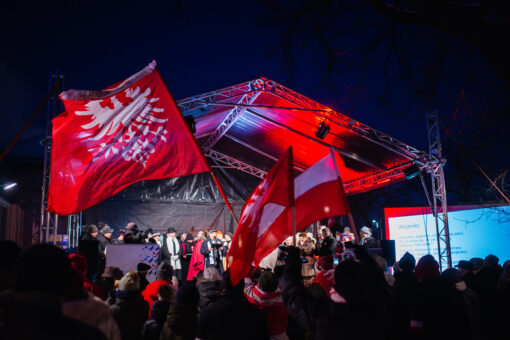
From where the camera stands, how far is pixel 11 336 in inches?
64.8

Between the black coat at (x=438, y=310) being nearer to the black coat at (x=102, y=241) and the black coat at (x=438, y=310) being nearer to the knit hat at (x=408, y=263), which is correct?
the knit hat at (x=408, y=263)

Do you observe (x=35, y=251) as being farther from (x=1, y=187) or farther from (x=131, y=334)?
(x=1, y=187)

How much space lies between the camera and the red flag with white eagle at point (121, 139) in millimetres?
5121

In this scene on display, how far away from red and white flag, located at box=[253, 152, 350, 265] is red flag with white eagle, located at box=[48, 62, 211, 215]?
115 cm

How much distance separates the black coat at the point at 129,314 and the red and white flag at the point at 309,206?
1.47m

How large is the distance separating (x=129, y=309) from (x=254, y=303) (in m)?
1.45

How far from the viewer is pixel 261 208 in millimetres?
4430

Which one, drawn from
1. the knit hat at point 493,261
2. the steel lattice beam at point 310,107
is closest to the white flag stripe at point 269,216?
the knit hat at point 493,261

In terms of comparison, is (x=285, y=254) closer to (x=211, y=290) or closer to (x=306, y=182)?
(x=211, y=290)

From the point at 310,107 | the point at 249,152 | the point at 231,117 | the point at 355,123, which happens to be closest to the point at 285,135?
the point at 231,117

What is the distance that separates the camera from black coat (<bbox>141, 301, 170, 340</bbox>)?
4.20 m

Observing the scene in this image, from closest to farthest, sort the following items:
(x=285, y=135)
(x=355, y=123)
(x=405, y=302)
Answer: (x=405, y=302) < (x=355, y=123) < (x=285, y=135)

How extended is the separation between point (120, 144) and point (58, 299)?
3.73 m

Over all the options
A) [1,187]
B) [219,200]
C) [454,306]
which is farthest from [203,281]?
[219,200]
